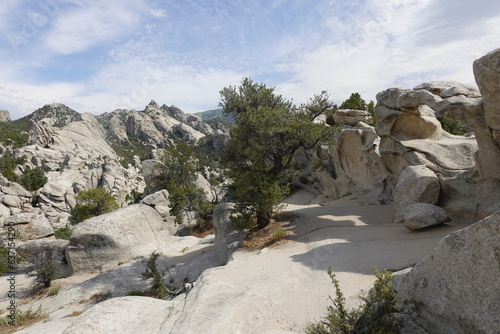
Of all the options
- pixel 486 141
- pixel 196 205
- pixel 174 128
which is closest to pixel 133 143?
pixel 174 128

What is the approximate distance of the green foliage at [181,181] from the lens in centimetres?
2897

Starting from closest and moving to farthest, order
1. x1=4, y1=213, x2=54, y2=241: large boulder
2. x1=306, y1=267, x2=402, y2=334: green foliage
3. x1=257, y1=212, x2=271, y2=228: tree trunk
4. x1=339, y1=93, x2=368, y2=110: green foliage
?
1. x1=306, y1=267, x2=402, y2=334: green foliage
2. x1=257, y1=212, x2=271, y2=228: tree trunk
3. x1=4, y1=213, x2=54, y2=241: large boulder
4. x1=339, y1=93, x2=368, y2=110: green foliage

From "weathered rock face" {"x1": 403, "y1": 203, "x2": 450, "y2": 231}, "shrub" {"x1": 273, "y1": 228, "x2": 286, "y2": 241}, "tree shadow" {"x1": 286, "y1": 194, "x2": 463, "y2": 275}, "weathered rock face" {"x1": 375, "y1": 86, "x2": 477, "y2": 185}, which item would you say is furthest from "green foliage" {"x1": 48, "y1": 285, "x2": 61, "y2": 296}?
"weathered rock face" {"x1": 375, "y1": 86, "x2": 477, "y2": 185}

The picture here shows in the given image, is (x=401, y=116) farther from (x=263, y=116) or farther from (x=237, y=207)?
(x=237, y=207)

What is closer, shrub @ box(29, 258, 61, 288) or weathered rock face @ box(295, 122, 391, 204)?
shrub @ box(29, 258, 61, 288)

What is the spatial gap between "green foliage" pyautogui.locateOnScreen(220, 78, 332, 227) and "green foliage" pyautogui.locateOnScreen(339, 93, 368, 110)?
2114 cm

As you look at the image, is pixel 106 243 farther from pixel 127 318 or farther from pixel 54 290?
pixel 127 318

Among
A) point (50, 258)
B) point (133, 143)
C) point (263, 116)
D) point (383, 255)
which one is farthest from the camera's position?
point (133, 143)

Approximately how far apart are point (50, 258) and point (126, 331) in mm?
18203

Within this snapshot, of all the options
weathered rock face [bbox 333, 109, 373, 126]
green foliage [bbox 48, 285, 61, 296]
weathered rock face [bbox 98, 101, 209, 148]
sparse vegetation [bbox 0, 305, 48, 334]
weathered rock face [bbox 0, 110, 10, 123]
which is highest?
weathered rock face [bbox 0, 110, 10, 123]

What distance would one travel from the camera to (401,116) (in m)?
19.6

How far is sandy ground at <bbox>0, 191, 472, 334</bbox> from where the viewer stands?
759cm

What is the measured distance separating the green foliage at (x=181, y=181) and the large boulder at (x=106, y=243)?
678 centimetres

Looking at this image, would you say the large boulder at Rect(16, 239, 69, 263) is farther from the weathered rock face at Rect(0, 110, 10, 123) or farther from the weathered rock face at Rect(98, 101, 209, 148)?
the weathered rock face at Rect(0, 110, 10, 123)
